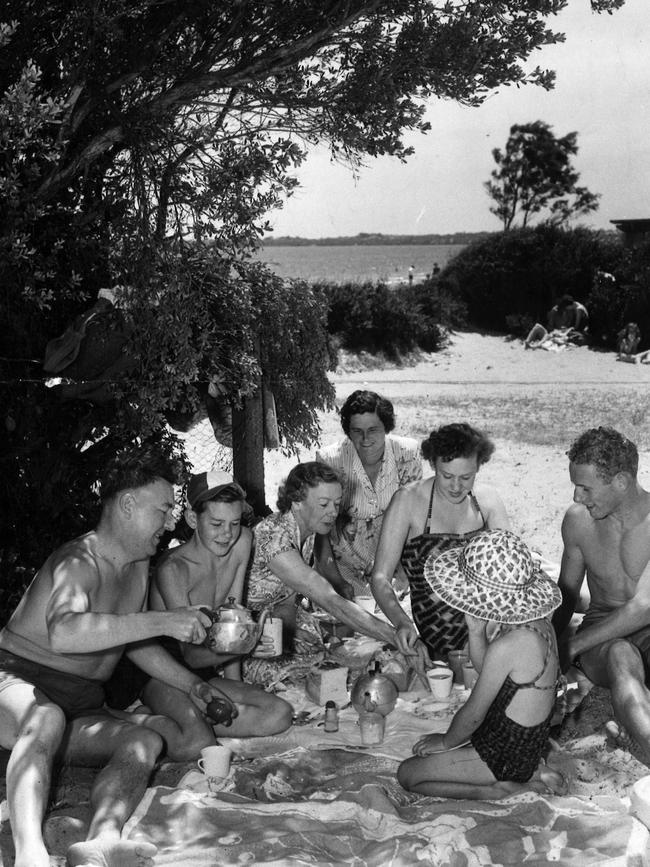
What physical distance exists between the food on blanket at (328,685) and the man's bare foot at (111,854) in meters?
1.45

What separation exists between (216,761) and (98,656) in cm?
60

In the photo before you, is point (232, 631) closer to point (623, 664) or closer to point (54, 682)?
point (54, 682)

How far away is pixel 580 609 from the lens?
498 centimetres

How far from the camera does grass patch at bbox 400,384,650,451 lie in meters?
12.1

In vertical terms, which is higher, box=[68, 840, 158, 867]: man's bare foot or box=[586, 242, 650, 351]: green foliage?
box=[586, 242, 650, 351]: green foliage

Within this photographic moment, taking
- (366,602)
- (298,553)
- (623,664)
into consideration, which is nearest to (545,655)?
(623,664)

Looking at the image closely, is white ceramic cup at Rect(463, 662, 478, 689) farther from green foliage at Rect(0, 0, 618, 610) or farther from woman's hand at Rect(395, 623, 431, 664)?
green foliage at Rect(0, 0, 618, 610)

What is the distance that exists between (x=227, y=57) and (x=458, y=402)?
10669 mm

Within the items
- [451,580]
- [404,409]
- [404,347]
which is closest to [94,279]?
[451,580]

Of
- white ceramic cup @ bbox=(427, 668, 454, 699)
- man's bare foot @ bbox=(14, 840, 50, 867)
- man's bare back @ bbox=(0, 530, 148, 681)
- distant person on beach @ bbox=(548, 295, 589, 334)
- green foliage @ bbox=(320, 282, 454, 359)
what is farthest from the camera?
distant person on beach @ bbox=(548, 295, 589, 334)

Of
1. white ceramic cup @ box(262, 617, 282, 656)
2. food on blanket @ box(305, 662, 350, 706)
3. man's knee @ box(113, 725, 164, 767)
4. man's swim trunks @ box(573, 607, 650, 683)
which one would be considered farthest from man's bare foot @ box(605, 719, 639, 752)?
man's knee @ box(113, 725, 164, 767)

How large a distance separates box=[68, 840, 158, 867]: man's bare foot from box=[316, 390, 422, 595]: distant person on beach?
2.82 m

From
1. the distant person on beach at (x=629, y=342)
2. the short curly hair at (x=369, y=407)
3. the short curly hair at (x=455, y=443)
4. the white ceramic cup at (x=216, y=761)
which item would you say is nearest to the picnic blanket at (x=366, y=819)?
the white ceramic cup at (x=216, y=761)

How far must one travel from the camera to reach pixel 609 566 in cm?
442
